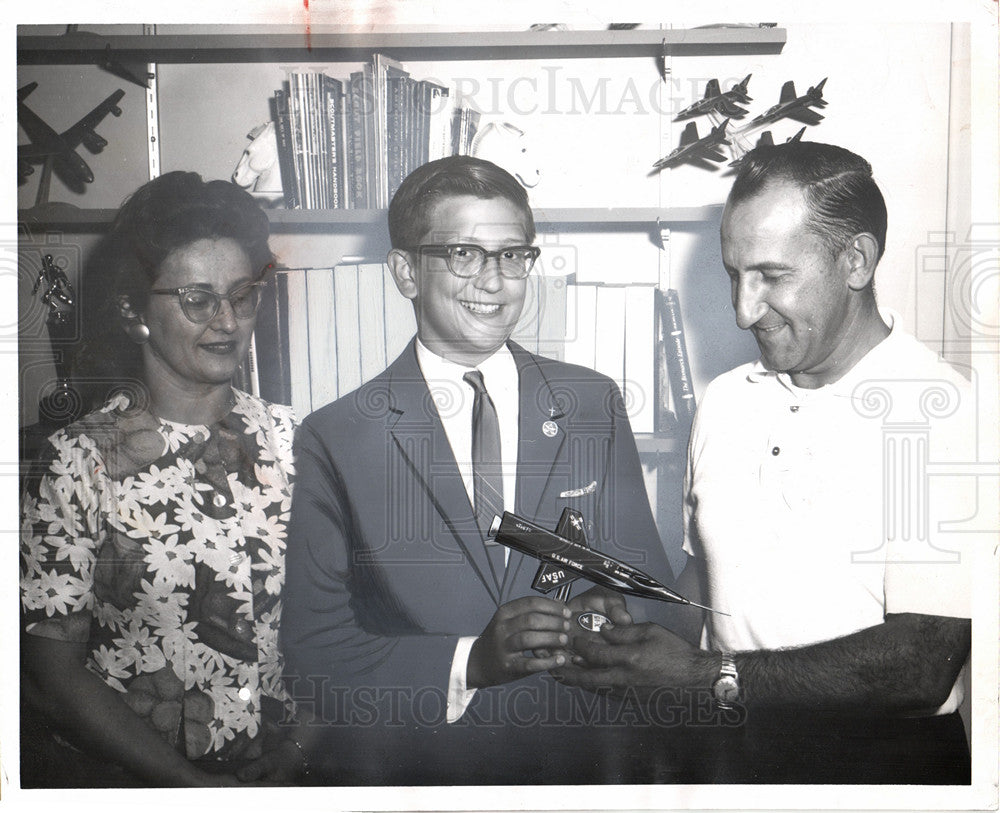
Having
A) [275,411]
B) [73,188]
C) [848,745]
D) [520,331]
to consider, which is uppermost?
[73,188]

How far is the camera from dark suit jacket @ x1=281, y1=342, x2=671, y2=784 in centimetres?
207

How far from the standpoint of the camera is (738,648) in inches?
81.3

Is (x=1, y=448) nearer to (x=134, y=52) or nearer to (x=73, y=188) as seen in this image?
(x=73, y=188)

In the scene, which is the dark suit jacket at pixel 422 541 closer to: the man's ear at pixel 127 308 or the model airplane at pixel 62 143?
the man's ear at pixel 127 308

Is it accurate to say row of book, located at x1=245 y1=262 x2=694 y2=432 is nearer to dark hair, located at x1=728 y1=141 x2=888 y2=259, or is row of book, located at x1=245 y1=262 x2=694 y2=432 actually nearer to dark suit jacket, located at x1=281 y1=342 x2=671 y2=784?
dark suit jacket, located at x1=281 y1=342 x2=671 y2=784

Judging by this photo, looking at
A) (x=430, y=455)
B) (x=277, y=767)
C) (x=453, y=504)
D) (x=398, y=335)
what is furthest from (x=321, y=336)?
(x=277, y=767)

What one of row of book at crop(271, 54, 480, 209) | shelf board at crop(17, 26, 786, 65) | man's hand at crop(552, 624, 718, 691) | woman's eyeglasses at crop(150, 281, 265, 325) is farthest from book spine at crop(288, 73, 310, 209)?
man's hand at crop(552, 624, 718, 691)

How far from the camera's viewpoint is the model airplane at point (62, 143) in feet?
6.86

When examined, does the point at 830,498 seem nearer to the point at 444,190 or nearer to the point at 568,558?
the point at 568,558

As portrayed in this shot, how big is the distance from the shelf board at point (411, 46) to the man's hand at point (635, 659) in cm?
127

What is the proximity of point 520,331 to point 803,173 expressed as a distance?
27.6 inches

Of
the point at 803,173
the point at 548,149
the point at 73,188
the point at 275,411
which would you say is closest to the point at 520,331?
the point at 548,149

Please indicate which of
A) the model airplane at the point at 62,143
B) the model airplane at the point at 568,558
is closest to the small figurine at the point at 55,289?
the model airplane at the point at 62,143

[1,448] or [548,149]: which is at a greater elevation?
[548,149]
